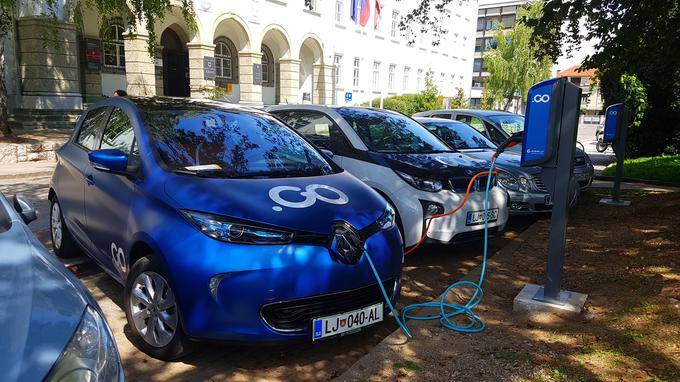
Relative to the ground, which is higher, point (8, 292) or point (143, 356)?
point (8, 292)

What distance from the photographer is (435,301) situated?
13.9 ft

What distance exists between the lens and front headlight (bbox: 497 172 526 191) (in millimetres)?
6723

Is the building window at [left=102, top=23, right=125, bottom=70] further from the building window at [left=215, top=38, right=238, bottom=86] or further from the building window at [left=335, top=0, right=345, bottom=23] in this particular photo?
the building window at [left=335, top=0, right=345, bottom=23]

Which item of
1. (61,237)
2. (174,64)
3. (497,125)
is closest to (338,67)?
(174,64)

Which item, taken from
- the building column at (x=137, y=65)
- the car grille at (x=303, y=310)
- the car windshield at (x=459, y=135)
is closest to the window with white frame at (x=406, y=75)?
the building column at (x=137, y=65)

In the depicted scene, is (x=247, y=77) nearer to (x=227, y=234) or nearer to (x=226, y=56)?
(x=226, y=56)

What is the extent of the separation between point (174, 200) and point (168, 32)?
23.7 metres

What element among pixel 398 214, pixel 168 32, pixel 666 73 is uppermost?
pixel 168 32

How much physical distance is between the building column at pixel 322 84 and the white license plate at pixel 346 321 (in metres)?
27.4

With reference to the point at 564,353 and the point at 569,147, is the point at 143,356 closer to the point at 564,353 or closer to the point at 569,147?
the point at 564,353

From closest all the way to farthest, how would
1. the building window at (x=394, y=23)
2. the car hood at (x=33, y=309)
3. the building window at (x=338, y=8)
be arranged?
1. the car hood at (x=33, y=309)
2. the building window at (x=338, y=8)
3. the building window at (x=394, y=23)

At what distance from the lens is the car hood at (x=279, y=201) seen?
3.05 metres

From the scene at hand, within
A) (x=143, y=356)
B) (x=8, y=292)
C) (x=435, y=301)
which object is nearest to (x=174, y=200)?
(x=143, y=356)

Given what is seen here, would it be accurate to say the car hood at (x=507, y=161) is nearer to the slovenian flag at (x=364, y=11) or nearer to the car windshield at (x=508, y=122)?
the car windshield at (x=508, y=122)
